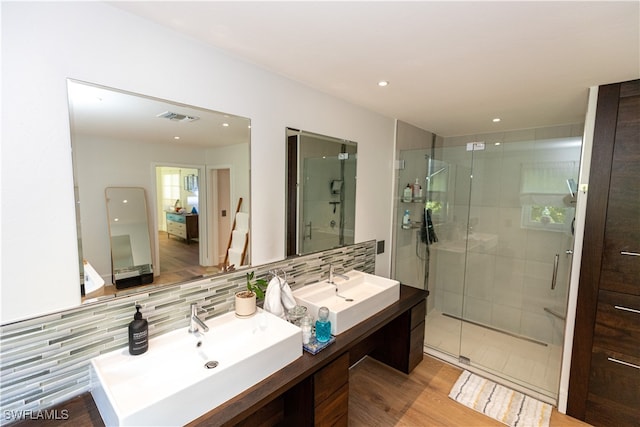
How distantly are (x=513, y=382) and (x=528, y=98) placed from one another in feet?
7.68

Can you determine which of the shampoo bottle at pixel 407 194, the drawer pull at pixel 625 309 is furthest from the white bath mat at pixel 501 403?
the shampoo bottle at pixel 407 194

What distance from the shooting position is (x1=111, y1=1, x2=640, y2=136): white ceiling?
1.13 metres

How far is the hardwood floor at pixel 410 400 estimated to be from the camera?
2.03m

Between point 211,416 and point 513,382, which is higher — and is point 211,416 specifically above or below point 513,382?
above

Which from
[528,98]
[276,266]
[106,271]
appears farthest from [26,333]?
[528,98]

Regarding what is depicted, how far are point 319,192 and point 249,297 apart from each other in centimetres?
100

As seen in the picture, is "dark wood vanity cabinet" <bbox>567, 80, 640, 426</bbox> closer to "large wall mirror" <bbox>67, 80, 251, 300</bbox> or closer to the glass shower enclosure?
the glass shower enclosure

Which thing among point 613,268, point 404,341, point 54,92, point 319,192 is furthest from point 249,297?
point 613,268

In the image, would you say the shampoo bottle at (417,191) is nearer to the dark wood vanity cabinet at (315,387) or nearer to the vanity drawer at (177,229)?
the dark wood vanity cabinet at (315,387)

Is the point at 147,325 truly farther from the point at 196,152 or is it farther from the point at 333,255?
the point at 333,255

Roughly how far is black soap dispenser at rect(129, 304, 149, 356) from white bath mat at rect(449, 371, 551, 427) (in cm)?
226

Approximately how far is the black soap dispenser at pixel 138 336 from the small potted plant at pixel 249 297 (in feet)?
1.52

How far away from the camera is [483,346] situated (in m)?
2.99

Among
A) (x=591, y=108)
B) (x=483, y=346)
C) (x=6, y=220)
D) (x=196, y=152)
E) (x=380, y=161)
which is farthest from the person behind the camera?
(x=483, y=346)
